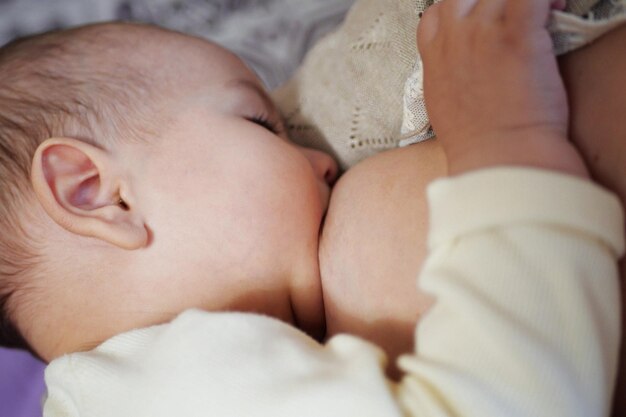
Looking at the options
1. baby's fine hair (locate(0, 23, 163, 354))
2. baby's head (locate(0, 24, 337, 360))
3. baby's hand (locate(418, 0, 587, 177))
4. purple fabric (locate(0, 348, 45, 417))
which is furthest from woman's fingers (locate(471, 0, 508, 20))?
purple fabric (locate(0, 348, 45, 417))

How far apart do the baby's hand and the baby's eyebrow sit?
35 centimetres

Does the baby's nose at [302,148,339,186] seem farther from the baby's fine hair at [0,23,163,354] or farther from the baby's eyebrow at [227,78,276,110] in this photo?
the baby's fine hair at [0,23,163,354]

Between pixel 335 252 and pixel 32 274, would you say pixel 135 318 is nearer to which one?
pixel 32 274

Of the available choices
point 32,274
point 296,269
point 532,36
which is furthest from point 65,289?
point 532,36

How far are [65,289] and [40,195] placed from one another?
0.43 ft

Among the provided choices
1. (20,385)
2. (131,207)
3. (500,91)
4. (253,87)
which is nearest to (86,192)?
(131,207)

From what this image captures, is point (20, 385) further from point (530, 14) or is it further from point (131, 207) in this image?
point (530, 14)

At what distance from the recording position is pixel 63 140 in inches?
30.7

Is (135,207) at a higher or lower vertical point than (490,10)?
lower

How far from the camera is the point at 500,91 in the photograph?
620mm

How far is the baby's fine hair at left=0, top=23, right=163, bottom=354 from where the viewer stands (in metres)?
0.80

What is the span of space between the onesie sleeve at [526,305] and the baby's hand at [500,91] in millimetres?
38

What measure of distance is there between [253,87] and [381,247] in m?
0.37

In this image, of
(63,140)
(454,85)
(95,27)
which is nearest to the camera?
(454,85)
